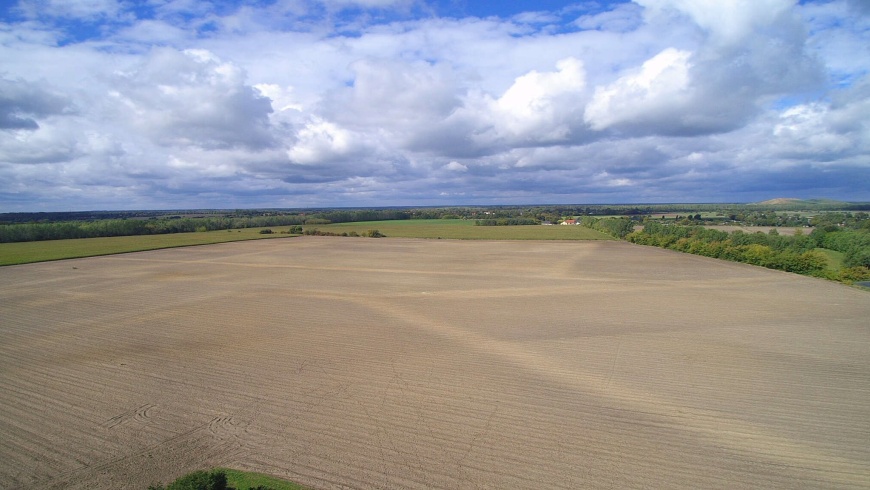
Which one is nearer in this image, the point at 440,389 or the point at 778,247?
the point at 440,389

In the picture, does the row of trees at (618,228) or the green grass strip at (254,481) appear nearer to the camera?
the green grass strip at (254,481)

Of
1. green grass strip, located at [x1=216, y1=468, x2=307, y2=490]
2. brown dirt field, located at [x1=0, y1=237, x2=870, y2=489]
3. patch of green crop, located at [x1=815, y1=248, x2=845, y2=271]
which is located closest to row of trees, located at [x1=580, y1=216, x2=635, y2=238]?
patch of green crop, located at [x1=815, y1=248, x2=845, y2=271]

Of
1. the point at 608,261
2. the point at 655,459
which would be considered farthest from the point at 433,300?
the point at 608,261

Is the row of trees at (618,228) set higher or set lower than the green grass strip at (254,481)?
higher

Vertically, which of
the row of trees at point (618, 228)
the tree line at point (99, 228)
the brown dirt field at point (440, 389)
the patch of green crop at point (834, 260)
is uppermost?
the tree line at point (99, 228)

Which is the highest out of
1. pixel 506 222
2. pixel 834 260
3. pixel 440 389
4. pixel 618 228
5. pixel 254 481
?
pixel 506 222

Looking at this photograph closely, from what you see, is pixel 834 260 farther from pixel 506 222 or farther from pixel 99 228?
pixel 99 228

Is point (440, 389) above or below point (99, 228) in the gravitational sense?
below

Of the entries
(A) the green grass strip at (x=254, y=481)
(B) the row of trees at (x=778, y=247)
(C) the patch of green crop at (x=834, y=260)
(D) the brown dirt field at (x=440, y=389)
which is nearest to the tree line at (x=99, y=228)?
(D) the brown dirt field at (x=440, y=389)

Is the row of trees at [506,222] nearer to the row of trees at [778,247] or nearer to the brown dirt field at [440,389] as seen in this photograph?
the row of trees at [778,247]

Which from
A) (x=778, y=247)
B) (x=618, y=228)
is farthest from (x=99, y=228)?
(x=778, y=247)
